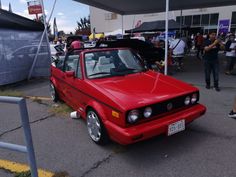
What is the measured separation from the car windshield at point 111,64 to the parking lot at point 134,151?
3.78ft

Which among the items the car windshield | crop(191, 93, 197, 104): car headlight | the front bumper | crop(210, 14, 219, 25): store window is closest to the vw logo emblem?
the front bumper

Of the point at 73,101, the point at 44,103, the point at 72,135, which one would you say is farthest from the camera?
the point at 44,103

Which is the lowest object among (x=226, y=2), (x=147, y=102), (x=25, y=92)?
(x=25, y=92)

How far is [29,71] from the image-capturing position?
995 centimetres

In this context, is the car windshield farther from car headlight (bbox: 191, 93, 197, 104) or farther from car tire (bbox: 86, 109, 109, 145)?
car headlight (bbox: 191, 93, 197, 104)

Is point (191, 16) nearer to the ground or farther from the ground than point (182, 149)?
farther from the ground

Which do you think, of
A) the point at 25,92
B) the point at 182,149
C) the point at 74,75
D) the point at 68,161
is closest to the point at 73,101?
the point at 74,75

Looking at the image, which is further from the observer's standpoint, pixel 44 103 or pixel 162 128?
pixel 44 103

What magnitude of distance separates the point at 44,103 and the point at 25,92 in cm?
188

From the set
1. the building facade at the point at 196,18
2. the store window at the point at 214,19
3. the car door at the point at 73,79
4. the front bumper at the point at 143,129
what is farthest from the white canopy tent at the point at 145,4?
the store window at the point at 214,19

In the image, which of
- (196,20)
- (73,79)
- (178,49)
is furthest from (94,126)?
(196,20)

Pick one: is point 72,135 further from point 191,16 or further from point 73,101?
point 191,16

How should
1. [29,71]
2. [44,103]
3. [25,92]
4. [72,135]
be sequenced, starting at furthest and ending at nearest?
[29,71] → [25,92] → [44,103] → [72,135]

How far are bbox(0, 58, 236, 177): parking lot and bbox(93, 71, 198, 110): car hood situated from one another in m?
0.83
